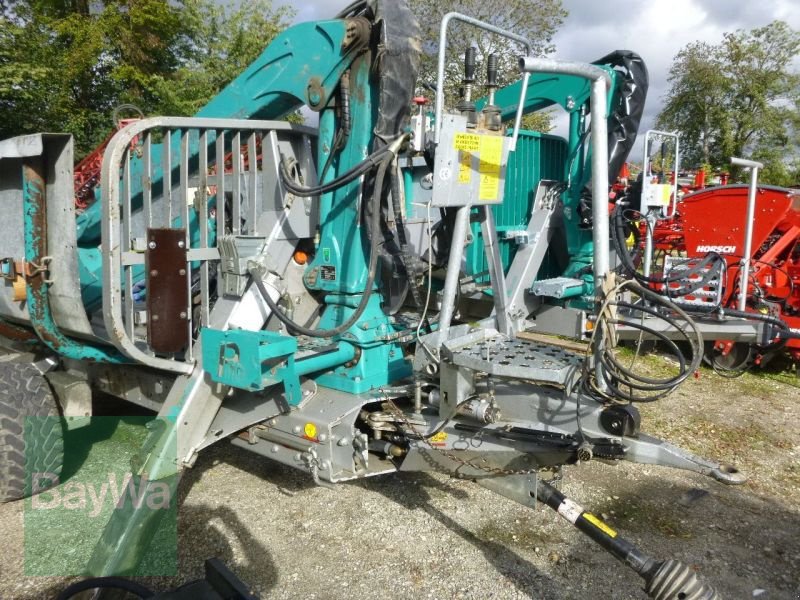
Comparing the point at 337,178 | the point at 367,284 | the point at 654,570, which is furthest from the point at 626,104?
the point at 654,570

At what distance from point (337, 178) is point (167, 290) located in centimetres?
98

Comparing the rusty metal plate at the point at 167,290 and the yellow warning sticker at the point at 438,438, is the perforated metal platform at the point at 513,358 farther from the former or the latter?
the rusty metal plate at the point at 167,290

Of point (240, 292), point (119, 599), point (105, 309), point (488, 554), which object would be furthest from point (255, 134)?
point (488, 554)

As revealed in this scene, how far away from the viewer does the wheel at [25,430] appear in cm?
315

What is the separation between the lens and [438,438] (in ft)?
9.18

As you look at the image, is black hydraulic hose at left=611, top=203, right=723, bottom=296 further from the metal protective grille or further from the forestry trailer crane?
the metal protective grille

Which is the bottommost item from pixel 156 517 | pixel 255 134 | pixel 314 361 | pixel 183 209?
pixel 156 517

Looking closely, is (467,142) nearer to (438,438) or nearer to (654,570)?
(438,438)

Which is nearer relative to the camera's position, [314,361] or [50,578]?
[50,578]

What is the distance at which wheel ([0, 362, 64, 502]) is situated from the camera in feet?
10.3

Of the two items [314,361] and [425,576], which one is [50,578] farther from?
[425,576]

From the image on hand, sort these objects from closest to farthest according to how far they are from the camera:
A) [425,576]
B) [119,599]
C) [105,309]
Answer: [119,599], [105,309], [425,576]

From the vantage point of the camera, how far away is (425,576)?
2814 mm

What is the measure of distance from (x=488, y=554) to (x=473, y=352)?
3.61ft
